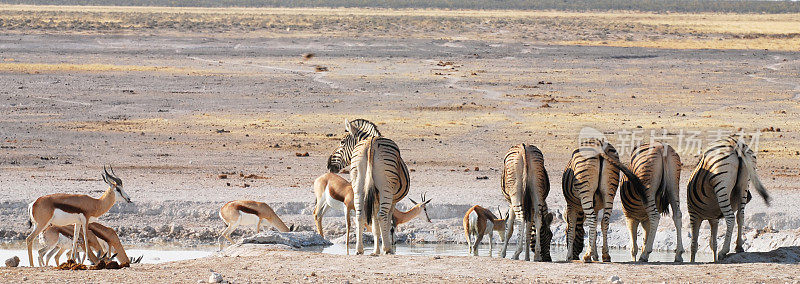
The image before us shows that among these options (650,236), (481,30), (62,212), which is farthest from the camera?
(481,30)

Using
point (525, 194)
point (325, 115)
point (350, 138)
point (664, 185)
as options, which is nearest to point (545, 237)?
point (525, 194)

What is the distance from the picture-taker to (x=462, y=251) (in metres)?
13.0

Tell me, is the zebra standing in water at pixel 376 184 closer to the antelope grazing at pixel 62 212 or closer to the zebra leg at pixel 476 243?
the zebra leg at pixel 476 243

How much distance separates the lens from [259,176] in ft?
55.0

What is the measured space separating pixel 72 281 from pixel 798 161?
13.9 metres

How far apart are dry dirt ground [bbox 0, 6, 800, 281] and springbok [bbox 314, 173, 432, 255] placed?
2.66 ft

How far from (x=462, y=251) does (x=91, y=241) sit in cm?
442

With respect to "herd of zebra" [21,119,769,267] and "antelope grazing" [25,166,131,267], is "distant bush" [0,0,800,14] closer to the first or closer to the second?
"herd of zebra" [21,119,769,267]

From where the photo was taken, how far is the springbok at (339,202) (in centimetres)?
1182

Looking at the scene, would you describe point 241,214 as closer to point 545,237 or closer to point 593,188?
point 545,237

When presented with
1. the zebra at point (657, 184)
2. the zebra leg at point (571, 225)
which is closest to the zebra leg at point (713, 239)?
the zebra at point (657, 184)

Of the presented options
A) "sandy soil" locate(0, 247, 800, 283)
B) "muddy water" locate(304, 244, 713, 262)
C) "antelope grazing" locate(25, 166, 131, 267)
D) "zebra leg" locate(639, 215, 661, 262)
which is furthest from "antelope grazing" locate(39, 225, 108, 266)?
"zebra leg" locate(639, 215, 661, 262)

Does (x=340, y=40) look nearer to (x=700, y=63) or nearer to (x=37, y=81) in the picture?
(x=700, y=63)

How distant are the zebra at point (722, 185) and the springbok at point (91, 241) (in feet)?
19.3
